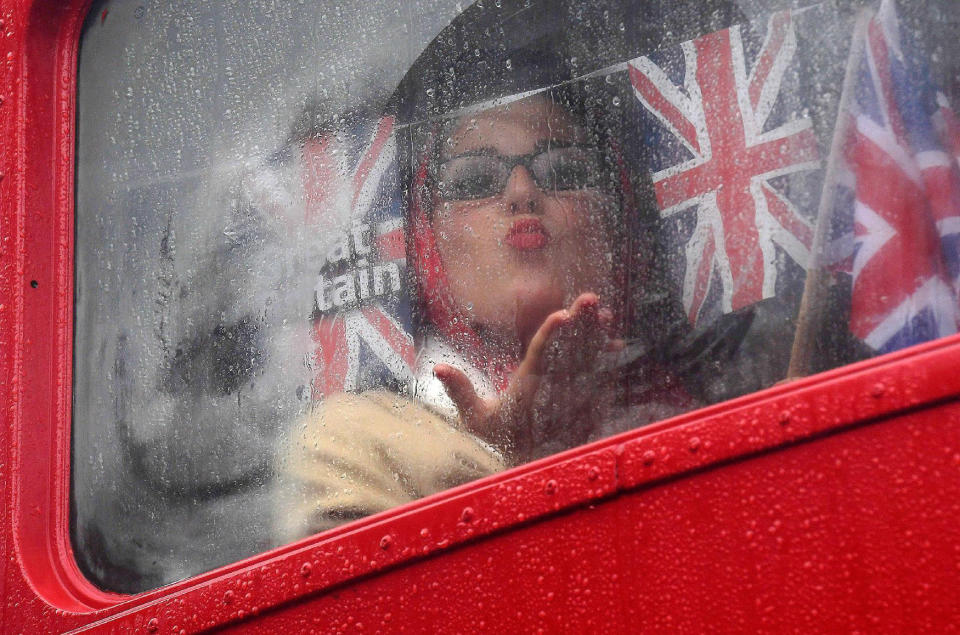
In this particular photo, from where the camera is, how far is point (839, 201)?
871 millimetres

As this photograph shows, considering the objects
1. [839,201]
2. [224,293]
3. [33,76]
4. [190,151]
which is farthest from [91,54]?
[839,201]

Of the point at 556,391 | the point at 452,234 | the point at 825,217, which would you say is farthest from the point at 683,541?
the point at 452,234

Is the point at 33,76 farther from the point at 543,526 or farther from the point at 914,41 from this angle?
the point at 914,41

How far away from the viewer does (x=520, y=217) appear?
40.1 inches

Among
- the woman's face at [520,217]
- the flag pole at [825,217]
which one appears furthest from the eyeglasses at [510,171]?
the flag pole at [825,217]

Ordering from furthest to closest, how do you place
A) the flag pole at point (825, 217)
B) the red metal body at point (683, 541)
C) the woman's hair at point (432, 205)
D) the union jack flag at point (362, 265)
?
the union jack flag at point (362, 265) < the woman's hair at point (432, 205) < the flag pole at point (825, 217) < the red metal body at point (683, 541)

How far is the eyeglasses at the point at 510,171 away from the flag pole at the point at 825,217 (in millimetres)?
236

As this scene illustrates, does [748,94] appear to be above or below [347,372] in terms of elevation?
above

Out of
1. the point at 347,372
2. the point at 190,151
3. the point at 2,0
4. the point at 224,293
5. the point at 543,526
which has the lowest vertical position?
the point at 543,526

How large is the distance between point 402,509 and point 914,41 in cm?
70

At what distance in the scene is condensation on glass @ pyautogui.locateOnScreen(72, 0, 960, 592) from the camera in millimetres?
870

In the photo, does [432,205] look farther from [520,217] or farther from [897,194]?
[897,194]

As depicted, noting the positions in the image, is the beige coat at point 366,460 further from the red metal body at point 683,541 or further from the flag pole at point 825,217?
the flag pole at point 825,217

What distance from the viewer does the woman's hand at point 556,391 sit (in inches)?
37.4
